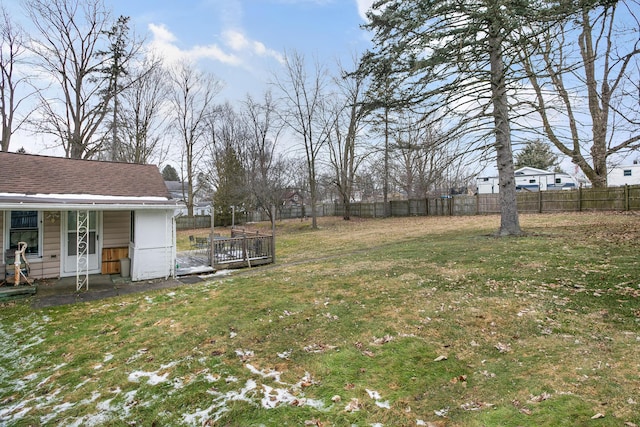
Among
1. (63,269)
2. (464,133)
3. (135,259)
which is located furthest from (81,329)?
(464,133)

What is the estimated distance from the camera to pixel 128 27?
853 inches

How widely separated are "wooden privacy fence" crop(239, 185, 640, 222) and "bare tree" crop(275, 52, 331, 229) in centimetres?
1006

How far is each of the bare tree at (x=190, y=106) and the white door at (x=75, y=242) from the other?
Result: 2212cm

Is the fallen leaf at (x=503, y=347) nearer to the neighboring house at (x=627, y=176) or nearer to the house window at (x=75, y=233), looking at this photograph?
the house window at (x=75, y=233)

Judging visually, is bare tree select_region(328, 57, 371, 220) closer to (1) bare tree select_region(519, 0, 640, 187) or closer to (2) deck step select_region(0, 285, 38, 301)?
(1) bare tree select_region(519, 0, 640, 187)

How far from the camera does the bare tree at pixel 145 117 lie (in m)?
24.9

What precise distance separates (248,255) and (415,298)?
7062mm

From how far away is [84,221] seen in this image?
9164 mm

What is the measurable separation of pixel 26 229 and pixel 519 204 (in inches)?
1084

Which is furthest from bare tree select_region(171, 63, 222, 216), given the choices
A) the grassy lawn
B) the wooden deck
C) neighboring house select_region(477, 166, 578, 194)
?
neighboring house select_region(477, 166, 578, 194)

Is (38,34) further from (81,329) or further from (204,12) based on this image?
(81,329)

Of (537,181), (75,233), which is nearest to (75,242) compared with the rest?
(75,233)

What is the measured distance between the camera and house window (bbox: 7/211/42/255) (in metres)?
8.71

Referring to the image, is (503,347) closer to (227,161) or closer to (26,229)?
(26,229)
